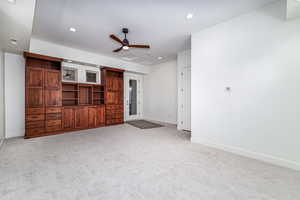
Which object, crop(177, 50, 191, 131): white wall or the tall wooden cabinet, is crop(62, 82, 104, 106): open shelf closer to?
the tall wooden cabinet

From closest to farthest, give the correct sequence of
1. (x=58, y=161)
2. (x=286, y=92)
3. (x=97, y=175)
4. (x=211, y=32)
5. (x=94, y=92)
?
(x=97, y=175) < (x=286, y=92) < (x=58, y=161) < (x=211, y=32) < (x=94, y=92)

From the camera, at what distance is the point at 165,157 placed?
2.77 m

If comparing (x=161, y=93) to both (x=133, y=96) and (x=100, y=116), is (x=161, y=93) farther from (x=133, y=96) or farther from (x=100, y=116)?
(x=100, y=116)

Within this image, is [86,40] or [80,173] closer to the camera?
[80,173]

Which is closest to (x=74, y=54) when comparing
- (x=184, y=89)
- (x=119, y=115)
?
(x=119, y=115)

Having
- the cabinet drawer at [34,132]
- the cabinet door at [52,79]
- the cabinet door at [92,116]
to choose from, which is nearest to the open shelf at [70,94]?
the cabinet door at [52,79]

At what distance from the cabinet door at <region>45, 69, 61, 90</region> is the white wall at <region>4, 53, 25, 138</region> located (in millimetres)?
782

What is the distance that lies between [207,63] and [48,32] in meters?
4.60

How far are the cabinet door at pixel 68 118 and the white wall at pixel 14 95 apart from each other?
1.18 meters

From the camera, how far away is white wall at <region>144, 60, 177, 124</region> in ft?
21.2

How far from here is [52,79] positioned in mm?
4375

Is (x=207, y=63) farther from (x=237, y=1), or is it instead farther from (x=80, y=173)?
(x=80, y=173)

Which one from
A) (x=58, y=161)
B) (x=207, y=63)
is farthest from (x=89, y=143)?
(x=207, y=63)

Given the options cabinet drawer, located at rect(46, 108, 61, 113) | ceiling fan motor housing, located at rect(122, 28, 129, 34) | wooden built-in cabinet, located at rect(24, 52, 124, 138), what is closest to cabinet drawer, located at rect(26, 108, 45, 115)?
wooden built-in cabinet, located at rect(24, 52, 124, 138)
